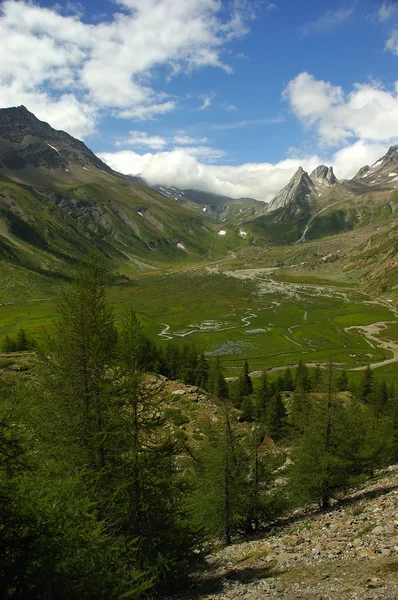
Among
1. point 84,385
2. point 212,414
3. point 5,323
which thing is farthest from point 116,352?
point 5,323

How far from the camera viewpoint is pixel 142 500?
15.5 meters

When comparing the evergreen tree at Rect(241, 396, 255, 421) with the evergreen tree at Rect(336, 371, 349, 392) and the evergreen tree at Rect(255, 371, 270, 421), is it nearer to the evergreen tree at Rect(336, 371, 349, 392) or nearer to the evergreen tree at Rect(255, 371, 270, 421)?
the evergreen tree at Rect(255, 371, 270, 421)

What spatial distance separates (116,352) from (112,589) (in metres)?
8.69

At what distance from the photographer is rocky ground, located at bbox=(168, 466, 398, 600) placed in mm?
12609

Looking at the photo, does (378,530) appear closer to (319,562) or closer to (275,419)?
(319,562)

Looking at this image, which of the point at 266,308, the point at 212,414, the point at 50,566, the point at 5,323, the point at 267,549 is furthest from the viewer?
the point at 266,308

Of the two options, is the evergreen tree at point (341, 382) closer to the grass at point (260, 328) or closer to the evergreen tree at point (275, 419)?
the evergreen tree at point (275, 419)

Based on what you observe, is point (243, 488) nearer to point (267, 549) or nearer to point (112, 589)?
point (267, 549)

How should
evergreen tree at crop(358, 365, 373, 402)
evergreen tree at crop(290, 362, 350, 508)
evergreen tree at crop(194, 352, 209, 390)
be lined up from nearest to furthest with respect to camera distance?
evergreen tree at crop(290, 362, 350, 508) < evergreen tree at crop(358, 365, 373, 402) < evergreen tree at crop(194, 352, 209, 390)

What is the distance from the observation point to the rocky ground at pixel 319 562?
41.4ft

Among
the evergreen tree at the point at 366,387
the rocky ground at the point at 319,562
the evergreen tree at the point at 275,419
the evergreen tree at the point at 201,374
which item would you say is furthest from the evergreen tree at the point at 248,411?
the rocky ground at the point at 319,562

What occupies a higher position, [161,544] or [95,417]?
[95,417]

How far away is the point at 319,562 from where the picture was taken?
1562 centimetres

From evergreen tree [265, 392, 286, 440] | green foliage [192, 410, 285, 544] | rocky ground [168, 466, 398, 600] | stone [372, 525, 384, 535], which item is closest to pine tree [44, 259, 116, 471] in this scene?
rocky ground [168, 466, 398, 600]
